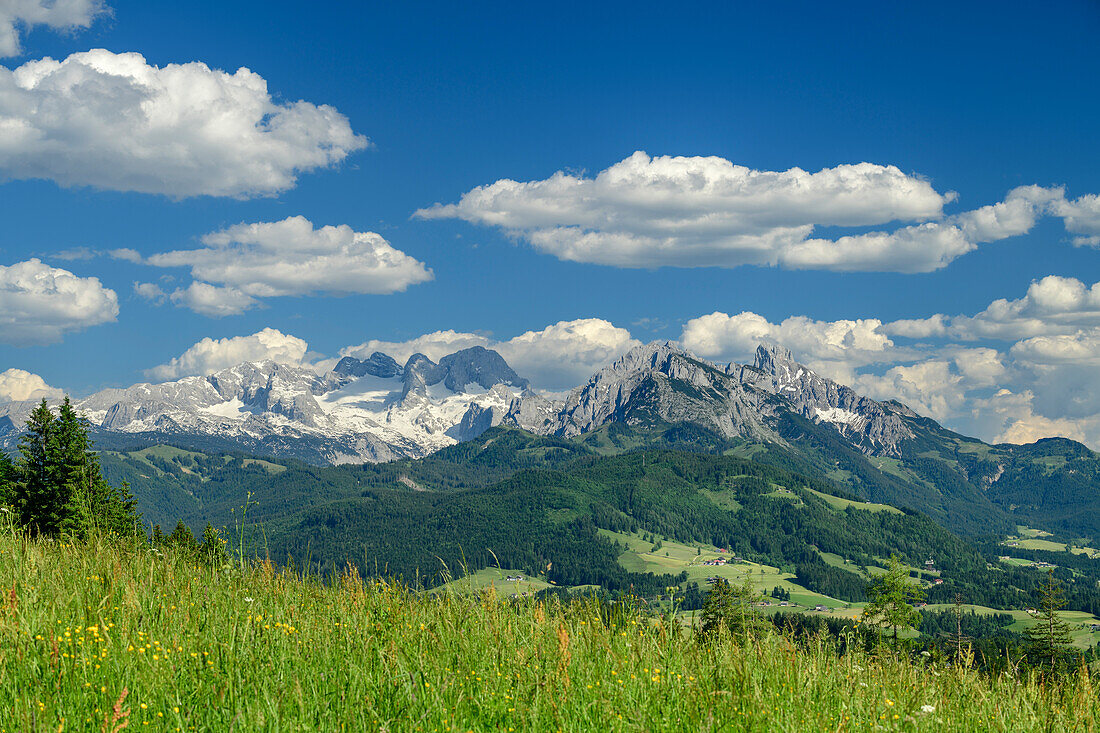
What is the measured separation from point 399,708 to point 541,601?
9.98 feet

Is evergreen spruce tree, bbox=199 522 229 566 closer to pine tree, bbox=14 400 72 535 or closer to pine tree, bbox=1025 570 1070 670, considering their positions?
pine tree, bbox=14 400 72 535

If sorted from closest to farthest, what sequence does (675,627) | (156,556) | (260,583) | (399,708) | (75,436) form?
1. (399,708)
2. (675,627)
3. (260,583)
4. (156,556)
5. (75,436)

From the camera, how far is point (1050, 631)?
5638cm

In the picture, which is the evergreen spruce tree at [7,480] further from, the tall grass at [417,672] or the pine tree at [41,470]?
the tall grass at [417,672]

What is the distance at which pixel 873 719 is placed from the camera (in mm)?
5891

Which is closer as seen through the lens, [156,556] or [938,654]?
[938,654]

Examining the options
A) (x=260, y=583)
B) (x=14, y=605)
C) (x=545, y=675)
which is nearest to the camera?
(x=545, y=675)

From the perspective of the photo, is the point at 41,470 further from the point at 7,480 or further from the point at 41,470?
the point at 7,480

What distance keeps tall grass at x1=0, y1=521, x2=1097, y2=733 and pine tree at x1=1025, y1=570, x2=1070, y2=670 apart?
53.5 m

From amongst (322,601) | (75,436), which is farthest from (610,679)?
(75,436)

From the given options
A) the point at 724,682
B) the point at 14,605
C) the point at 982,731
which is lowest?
the point at 982,731

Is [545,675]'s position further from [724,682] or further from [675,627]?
[675,627]

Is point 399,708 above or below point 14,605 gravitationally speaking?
below

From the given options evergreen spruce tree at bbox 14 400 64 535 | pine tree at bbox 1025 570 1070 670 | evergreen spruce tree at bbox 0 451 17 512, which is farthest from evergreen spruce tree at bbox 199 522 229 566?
pine tree at bbox 1025 570 1070 670
